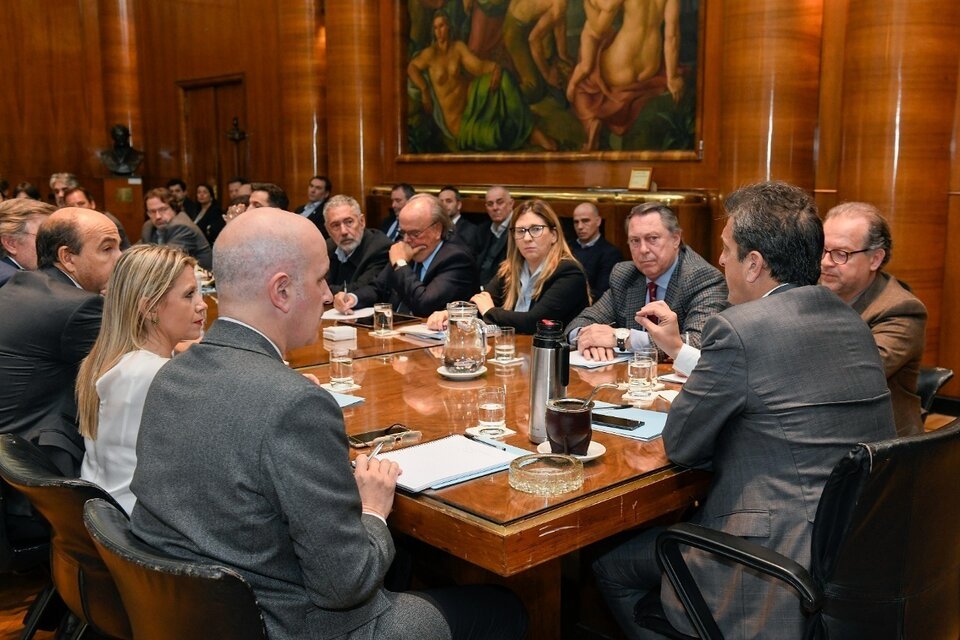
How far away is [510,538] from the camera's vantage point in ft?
5.74

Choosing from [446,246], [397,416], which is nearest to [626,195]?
[446,246]

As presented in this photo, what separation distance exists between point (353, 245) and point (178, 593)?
4.43 meters

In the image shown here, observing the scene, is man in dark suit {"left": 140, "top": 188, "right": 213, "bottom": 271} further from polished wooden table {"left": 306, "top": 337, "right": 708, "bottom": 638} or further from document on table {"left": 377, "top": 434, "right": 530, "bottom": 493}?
document on table {"left": 377, "top": 434, "right": 530, "bottom": 493}

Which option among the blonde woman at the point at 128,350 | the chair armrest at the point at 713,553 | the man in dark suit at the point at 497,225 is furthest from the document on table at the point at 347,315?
the man in dark suit at the point at 497,225

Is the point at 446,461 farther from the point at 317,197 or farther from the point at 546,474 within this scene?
the point at 317,197

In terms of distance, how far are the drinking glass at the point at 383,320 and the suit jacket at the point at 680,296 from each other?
809 mm

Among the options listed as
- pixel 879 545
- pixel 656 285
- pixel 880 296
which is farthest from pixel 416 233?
pixel 879 545

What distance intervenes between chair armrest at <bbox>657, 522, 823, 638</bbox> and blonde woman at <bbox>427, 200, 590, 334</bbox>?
224 centimetres

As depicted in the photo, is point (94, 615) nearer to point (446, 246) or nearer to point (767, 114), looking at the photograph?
point (446, 246)

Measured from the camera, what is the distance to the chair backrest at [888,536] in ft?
5.80

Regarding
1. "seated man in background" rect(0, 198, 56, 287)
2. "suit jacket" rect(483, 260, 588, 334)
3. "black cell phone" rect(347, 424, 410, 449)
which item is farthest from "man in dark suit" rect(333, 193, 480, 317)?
"black cell phone" rect(347, 424, 410, 449)

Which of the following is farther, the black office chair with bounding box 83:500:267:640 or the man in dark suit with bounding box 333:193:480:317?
the man in dark suit with bounding box 333:193:480:317

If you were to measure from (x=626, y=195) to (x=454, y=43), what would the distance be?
2867 millimetres

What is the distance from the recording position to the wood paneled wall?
5410mm
